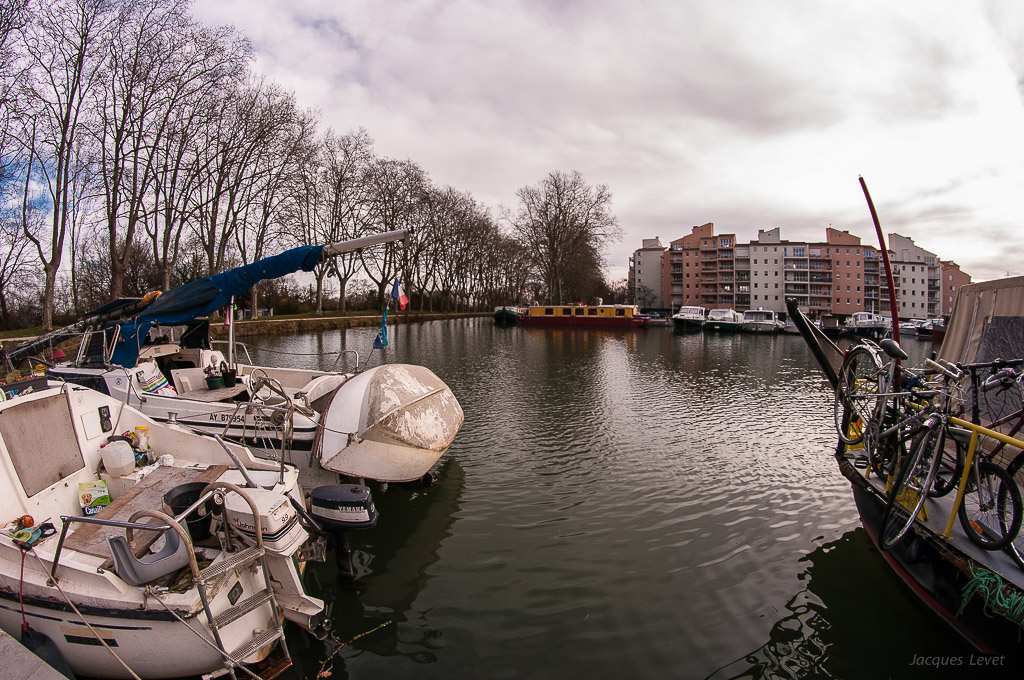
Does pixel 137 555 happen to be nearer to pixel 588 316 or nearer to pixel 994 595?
pixel 994 595

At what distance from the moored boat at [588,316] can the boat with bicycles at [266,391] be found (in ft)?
159

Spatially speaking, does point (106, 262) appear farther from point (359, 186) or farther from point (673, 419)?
point (673, 419)

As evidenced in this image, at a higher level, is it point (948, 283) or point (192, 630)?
point (948, 283)

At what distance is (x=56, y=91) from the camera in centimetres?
2456

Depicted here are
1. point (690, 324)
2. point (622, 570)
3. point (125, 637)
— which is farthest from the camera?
point (690, 324)

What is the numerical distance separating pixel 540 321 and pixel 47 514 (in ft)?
183

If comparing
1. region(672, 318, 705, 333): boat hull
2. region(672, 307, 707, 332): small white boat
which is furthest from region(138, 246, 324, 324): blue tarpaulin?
region(672, 318, 705, 333): boat hull

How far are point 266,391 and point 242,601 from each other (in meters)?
6.96

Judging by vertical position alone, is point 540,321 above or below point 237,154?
below

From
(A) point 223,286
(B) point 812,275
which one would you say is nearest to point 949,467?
(A) point 223,286

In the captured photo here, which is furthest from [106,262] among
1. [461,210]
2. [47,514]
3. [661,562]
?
[661,562]

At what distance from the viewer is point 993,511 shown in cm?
441

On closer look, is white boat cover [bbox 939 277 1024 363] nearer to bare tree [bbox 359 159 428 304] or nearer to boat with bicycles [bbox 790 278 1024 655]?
boat with bicycles [bbox 790 278 1024 655]

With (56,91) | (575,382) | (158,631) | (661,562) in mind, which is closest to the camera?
(158,631)
